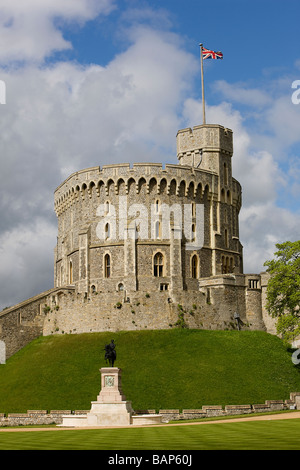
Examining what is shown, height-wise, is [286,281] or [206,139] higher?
[206,139]

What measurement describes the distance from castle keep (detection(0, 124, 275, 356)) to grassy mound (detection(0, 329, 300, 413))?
8.34 feet

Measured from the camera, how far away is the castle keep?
60969mm

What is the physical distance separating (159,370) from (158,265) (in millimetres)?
18927

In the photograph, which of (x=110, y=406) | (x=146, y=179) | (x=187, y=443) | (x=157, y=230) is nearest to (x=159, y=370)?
(x=110, y=406)

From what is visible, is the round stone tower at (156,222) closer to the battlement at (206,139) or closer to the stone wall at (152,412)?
the battlement at (206,139)

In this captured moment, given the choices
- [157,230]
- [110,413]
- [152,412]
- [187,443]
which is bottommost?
[152,412]

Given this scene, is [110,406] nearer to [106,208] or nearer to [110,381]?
[110,381]

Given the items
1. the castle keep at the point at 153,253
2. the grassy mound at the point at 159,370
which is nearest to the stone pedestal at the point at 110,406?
the grassy mound at the point at 159,370

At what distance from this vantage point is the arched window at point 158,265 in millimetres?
67000

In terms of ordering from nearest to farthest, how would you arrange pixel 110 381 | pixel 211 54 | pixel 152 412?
pixel 110 381 < pixel 152 412 < pixel 211 54

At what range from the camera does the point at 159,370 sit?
163ft

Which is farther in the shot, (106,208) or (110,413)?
(106,208)

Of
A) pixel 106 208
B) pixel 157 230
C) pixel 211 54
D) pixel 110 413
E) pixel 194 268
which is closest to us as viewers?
pixel 110 413

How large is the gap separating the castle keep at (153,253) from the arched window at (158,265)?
0.11m
